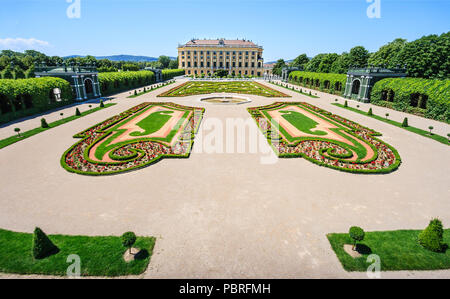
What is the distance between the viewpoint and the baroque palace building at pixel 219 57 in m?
144

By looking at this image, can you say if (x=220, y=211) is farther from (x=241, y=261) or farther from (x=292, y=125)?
(x=292, y=125)

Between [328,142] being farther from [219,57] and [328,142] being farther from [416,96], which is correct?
[219,57]

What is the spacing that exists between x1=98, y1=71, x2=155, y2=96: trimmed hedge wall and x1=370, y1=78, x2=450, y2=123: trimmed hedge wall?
56739 mm

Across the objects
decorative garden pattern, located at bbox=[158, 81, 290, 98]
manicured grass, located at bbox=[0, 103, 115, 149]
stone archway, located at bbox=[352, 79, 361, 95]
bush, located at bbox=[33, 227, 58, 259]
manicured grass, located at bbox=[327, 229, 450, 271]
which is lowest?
manicured grass, located at bbox=[327, 229, 450, 271]

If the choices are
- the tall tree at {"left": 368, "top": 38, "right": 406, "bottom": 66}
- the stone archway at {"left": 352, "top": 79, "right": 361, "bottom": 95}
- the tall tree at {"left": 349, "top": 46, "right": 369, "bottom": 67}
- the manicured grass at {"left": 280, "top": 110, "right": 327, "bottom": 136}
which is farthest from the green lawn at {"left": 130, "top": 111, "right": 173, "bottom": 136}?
the tall tree at {"left": 349, "top": 46, "right": 369, "bottom": 67}

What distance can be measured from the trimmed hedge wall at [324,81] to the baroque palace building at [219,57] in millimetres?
72213

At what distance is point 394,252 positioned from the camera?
→ 939cm

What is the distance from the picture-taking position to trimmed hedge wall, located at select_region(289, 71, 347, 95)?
178ft

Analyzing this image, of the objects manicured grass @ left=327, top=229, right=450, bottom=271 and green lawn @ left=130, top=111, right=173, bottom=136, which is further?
green lawn @ left=130, top=111, right=173, bottom=136

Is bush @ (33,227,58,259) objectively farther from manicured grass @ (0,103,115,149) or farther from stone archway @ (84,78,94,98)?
stone archway @ (84,78,94,98)

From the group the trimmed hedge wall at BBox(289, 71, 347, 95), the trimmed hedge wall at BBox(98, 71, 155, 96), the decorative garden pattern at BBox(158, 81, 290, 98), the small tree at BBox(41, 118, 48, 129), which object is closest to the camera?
the small tree at BBox(41, 118, 48, 129)

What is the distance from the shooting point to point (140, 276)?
8312mm

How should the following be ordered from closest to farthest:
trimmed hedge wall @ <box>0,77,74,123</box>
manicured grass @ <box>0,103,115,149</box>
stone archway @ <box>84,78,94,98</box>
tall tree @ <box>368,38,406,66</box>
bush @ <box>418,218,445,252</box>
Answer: bush @ <box>418,218,445,252</box> < manicured grass @ <box>0,103,115,149</box> < trimmed hedge wall @ <box>0,77,74,123</box> < stone archway @ <box>84,78,94,98</box> < tall tree @ <box>368,38,406,66</box>
